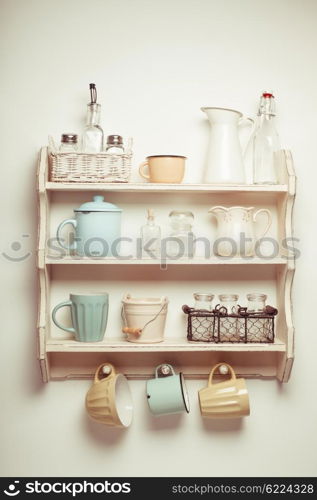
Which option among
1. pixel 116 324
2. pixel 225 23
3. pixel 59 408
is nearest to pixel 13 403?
pixel 59 408

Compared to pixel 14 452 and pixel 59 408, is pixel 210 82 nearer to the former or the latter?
pixel 59 408

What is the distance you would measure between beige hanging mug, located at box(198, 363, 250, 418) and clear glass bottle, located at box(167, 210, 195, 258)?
404 mm

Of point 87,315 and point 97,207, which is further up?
point 97,207

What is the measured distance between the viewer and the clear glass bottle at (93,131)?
6.28 ft

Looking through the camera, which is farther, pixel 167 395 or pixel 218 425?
pixel 218 425

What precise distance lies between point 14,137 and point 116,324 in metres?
0.66

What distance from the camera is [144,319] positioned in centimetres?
188

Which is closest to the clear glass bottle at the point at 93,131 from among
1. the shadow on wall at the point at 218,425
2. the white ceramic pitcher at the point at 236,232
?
the white ceramic pitcher at the point at 236,232

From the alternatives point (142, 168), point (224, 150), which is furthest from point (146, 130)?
point (224, 150)

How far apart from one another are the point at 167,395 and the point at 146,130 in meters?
0.82

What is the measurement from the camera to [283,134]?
205cm

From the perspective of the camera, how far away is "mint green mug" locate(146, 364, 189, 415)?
1896 mm

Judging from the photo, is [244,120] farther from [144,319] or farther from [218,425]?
[218,425]

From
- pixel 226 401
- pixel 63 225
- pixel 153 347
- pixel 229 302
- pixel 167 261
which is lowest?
pixel 226 401
